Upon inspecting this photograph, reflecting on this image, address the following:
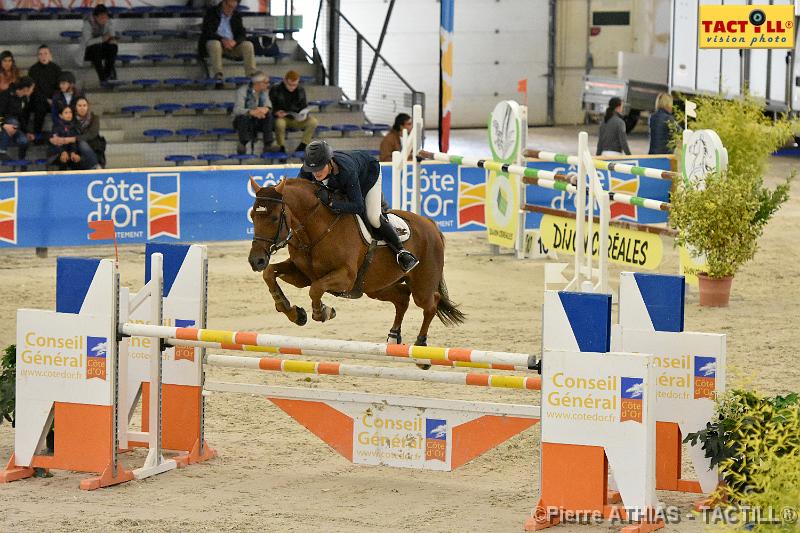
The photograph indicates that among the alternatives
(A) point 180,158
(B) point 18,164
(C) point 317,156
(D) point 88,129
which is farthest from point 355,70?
(C) point 317,156

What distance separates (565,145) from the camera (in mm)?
23578

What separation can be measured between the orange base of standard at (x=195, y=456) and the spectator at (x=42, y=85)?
34.7 feet

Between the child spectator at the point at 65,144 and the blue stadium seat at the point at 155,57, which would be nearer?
the child spectator at the point at 65,144

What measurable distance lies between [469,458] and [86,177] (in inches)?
305

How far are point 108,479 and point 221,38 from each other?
13.7 m

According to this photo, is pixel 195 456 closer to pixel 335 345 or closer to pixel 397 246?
pixel 335 345

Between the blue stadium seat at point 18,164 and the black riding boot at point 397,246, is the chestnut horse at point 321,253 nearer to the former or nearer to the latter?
the black riding boot at point 397,246

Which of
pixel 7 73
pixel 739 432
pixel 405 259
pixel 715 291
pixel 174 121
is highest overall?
pixel 7 73

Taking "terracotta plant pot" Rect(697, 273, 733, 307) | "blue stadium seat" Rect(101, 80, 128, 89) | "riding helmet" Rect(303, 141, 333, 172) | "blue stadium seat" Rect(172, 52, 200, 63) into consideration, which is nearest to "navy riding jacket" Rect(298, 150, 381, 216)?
"riding helmet" Rect(303, 141, 333, 172)

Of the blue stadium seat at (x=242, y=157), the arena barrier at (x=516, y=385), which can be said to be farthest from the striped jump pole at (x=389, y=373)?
the blue stadium seat at (x=242, y=157)

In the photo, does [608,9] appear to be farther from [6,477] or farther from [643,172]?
[6,477]

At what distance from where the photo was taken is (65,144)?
1517 cm

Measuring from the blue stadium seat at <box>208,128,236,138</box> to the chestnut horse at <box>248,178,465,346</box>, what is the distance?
1007 cm

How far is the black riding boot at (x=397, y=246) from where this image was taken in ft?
26.7
